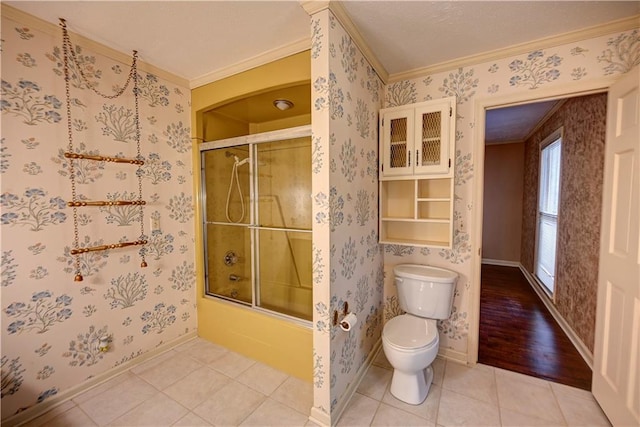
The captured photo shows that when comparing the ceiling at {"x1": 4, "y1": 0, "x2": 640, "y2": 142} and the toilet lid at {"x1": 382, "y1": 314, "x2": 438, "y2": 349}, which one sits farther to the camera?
the toilet lid at {"x1": 382, "y1": 314, "x2": 438, "y2": 349}

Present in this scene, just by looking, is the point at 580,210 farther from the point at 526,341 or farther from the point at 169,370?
the point at 169,370

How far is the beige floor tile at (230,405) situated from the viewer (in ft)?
5.16

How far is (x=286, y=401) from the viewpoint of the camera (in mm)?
1699

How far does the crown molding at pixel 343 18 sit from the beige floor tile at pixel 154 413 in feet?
7.94

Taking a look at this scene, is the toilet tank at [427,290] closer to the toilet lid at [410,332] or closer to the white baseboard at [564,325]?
the toilet lid at [410,332]

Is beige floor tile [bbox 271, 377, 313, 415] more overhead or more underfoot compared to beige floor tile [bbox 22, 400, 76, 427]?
more overhead

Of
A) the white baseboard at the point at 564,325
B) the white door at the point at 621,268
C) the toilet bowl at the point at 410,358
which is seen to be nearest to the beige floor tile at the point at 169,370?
the toilet bowl at the point at 410,358

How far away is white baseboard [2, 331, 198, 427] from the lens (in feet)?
5.00

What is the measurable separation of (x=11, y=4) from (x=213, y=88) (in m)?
1.11

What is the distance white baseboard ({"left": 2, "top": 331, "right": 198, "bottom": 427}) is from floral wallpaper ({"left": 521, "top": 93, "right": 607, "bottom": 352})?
3430 mm

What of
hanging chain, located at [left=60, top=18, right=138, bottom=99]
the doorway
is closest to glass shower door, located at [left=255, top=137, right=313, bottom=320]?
hanging chain, located at [left=60, top=18, right=138, bottom=99]

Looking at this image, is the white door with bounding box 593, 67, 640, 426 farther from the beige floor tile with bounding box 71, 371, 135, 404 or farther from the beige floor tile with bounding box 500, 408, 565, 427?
the beige floor tile with bounding box 71, 371, 135, 404

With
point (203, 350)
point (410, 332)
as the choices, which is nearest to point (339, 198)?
point (410, 332)

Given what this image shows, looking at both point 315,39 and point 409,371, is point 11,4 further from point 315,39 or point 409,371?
point 409,371
